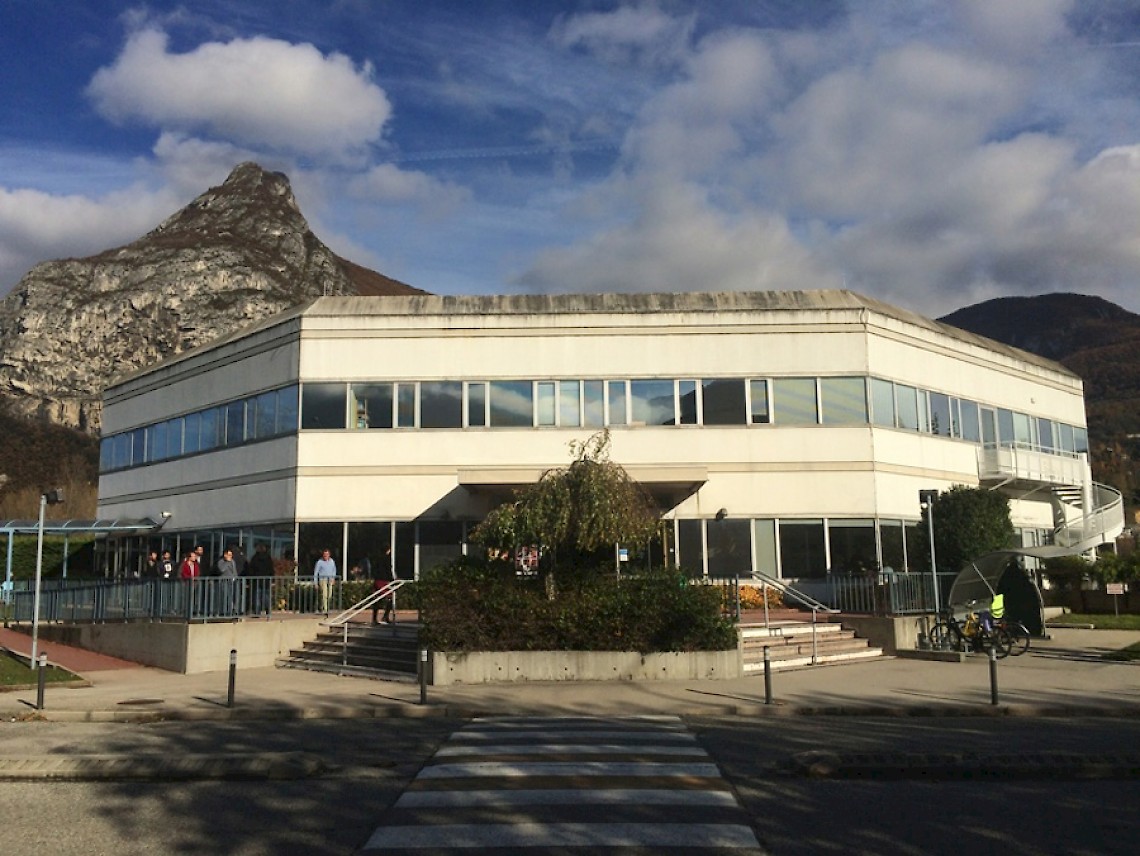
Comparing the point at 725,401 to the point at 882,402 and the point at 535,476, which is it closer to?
the point at 882,402

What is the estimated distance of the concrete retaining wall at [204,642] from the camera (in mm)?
20203

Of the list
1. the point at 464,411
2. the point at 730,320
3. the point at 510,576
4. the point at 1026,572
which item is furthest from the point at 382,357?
the point at 1026,572

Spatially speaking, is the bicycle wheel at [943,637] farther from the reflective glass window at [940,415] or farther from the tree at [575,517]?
the reflective glass window at [940,415]

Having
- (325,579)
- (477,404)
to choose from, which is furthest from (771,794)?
(477,404)

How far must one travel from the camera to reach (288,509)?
29.1 m

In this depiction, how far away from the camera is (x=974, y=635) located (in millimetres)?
20297

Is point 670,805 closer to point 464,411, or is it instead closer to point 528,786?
point 528,786

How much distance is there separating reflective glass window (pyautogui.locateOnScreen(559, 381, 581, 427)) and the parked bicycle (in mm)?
11879

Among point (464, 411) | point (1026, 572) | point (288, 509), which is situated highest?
point (464, 411)

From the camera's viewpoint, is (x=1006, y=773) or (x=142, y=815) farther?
(x=1006, y=773)

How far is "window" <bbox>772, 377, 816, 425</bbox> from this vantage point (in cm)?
2948

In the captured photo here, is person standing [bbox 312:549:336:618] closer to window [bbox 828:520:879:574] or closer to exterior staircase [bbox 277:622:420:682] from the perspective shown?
exterior staircase [bbox 277:622:420:682]

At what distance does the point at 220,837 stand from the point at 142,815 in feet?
3.71

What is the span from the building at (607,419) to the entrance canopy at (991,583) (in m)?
5.95
